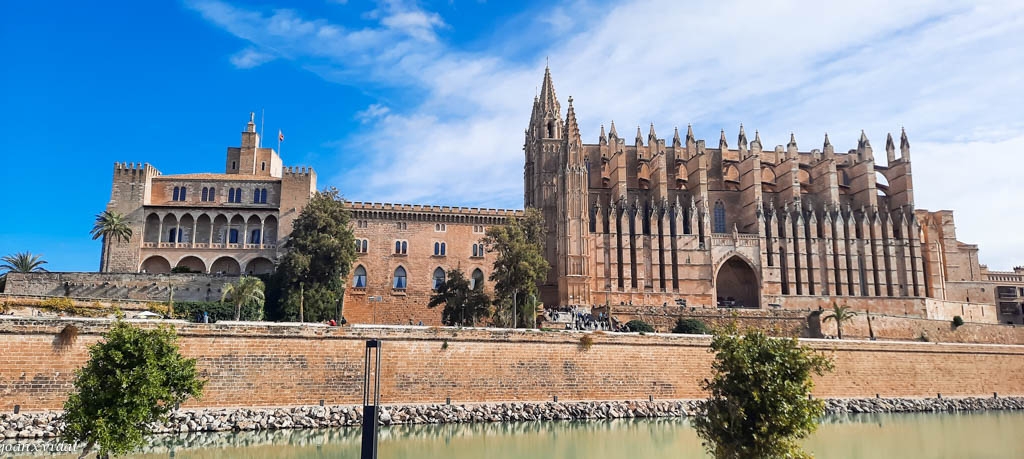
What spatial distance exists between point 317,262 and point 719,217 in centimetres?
2939

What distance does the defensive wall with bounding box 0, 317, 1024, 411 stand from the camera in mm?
22188

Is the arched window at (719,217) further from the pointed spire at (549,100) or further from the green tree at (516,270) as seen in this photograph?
the green tree at (516,270)

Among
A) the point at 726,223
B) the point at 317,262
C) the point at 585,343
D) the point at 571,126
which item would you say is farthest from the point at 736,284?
the point at 317,262

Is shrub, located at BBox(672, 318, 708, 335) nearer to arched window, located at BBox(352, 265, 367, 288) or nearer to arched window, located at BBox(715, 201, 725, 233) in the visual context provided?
arched window, located at BBox(715, 201, 725, 233)

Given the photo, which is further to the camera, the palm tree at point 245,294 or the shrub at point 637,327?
the shrub at point 637,327

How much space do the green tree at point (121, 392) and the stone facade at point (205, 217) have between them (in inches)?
1033

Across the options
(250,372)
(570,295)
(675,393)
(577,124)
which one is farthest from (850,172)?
(250,372)

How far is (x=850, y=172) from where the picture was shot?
179 feet

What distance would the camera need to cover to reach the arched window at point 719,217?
5278cm

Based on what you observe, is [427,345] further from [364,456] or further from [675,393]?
[364,456]

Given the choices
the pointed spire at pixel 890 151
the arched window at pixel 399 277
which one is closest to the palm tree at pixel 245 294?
the arched window at pixel 399 277

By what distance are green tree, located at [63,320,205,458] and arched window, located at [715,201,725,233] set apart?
42420 mm

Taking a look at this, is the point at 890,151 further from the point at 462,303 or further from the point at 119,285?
the point at 119,285

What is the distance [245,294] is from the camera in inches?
1319
